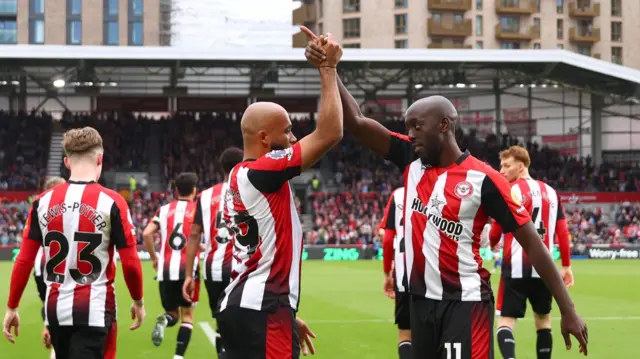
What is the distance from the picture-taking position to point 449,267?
5.04m

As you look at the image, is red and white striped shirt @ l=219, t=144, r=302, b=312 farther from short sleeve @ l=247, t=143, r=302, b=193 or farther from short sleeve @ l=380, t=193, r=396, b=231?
short sleeve @ l=380, t=193, r=396, b=231

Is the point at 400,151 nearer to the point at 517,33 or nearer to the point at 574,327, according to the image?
the point at 574,327

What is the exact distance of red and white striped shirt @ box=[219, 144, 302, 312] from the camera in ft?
15.5

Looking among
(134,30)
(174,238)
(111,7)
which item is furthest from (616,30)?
(174,238)

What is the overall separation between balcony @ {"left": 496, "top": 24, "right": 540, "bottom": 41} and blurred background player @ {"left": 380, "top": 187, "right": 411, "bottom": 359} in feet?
262

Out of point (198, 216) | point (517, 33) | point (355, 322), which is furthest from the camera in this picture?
point (517, 33)

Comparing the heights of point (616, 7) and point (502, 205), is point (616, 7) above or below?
above

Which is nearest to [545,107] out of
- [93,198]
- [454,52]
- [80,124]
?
[454,52]

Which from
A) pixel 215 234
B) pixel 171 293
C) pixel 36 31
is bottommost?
pixel 171 293

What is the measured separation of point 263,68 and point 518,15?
5136cm

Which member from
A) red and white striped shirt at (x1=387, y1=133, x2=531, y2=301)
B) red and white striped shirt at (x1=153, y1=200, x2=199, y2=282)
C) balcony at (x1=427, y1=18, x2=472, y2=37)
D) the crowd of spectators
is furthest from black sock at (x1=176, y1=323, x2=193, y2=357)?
balcony at (x1=427, y1=18, x2=472, y2=37)

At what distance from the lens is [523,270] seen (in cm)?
870

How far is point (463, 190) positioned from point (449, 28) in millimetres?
82221

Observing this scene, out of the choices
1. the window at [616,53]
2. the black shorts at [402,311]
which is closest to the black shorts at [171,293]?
the black shorts at [402,311]
